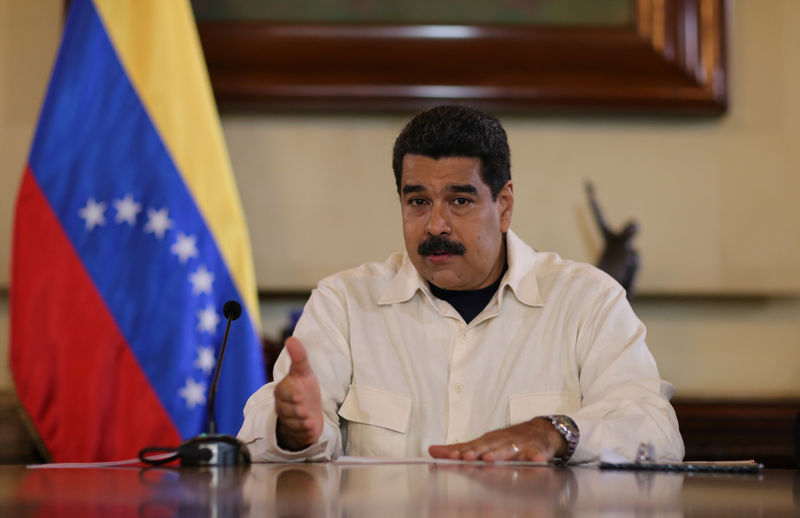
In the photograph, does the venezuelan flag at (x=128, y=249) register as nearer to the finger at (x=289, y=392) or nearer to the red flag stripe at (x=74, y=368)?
the red flag stripe at (x=74, y=368)

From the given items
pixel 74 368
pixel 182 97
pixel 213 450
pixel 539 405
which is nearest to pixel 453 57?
pixel 182 97

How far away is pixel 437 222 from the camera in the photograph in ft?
7.69

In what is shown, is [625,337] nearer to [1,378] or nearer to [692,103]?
[692,103]

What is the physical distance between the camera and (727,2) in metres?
3.40

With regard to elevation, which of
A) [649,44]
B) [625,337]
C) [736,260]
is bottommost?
[625,337]

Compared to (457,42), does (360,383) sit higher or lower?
lower

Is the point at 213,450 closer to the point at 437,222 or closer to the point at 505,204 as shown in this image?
the point at 437,222

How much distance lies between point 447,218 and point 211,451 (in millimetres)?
936

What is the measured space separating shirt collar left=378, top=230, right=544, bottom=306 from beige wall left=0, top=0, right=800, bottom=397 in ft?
3.07

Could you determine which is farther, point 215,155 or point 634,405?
point 215,155

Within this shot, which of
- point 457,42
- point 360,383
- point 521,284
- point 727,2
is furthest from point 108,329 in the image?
point 727,2

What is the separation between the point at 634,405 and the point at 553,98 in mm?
1580

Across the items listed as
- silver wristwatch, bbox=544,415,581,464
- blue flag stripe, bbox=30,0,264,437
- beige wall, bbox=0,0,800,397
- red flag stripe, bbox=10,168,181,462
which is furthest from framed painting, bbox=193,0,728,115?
silver wristwatch, bbox=544,415,581,464

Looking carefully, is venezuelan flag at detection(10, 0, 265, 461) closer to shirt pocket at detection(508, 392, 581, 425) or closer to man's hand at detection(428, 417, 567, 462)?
shirt pocket at detection(508, 392, 581, 425)
